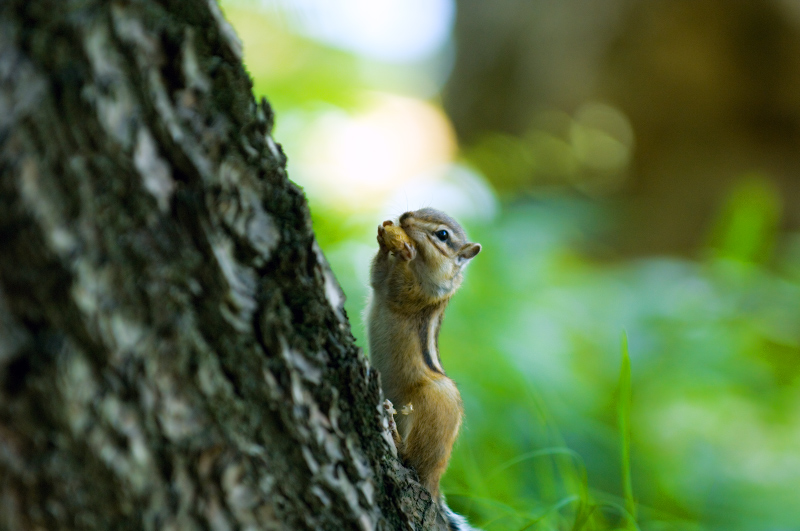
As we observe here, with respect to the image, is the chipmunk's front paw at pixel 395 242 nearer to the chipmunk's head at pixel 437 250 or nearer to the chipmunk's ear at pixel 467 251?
the chipmunk's head at pixel 437 250

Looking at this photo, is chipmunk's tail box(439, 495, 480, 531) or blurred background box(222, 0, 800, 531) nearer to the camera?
chipmunk's tail box(439, 495, 480, 531)

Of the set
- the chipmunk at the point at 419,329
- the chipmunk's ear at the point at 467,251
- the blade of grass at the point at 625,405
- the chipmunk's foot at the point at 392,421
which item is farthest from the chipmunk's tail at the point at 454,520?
the chipmunk's ear at the point at 467,251

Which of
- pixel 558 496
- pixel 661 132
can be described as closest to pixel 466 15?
pixel 661 132

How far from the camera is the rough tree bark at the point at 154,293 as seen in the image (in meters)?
0.84

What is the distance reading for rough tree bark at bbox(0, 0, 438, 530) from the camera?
84cm

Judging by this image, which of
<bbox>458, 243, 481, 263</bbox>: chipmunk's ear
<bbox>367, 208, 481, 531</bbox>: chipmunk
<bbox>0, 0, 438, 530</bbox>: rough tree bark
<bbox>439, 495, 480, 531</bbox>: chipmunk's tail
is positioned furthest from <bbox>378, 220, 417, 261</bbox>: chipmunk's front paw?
<bbox>0, 0, 438, 530</bbox>: rough tree bark

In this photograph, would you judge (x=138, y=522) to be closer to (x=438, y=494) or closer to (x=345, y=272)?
(x=438, y=494)

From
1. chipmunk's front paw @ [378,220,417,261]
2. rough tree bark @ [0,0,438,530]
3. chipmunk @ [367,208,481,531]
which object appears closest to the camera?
rough tree bark @ [0,0,438,530]

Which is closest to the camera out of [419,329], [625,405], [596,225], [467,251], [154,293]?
[154,293]

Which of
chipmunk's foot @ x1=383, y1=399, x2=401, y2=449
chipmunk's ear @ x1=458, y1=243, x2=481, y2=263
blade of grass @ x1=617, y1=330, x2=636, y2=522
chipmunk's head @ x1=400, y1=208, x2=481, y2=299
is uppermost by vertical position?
chipmunk's ear @ x1=458, y1=243, x2=481, y2=263

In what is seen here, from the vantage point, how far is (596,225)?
24.1ft

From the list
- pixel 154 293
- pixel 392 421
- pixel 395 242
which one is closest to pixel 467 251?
pixel 395 242

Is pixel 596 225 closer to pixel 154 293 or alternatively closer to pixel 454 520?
pixel 454 520

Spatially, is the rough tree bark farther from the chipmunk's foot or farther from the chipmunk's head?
the chipmunk's head
